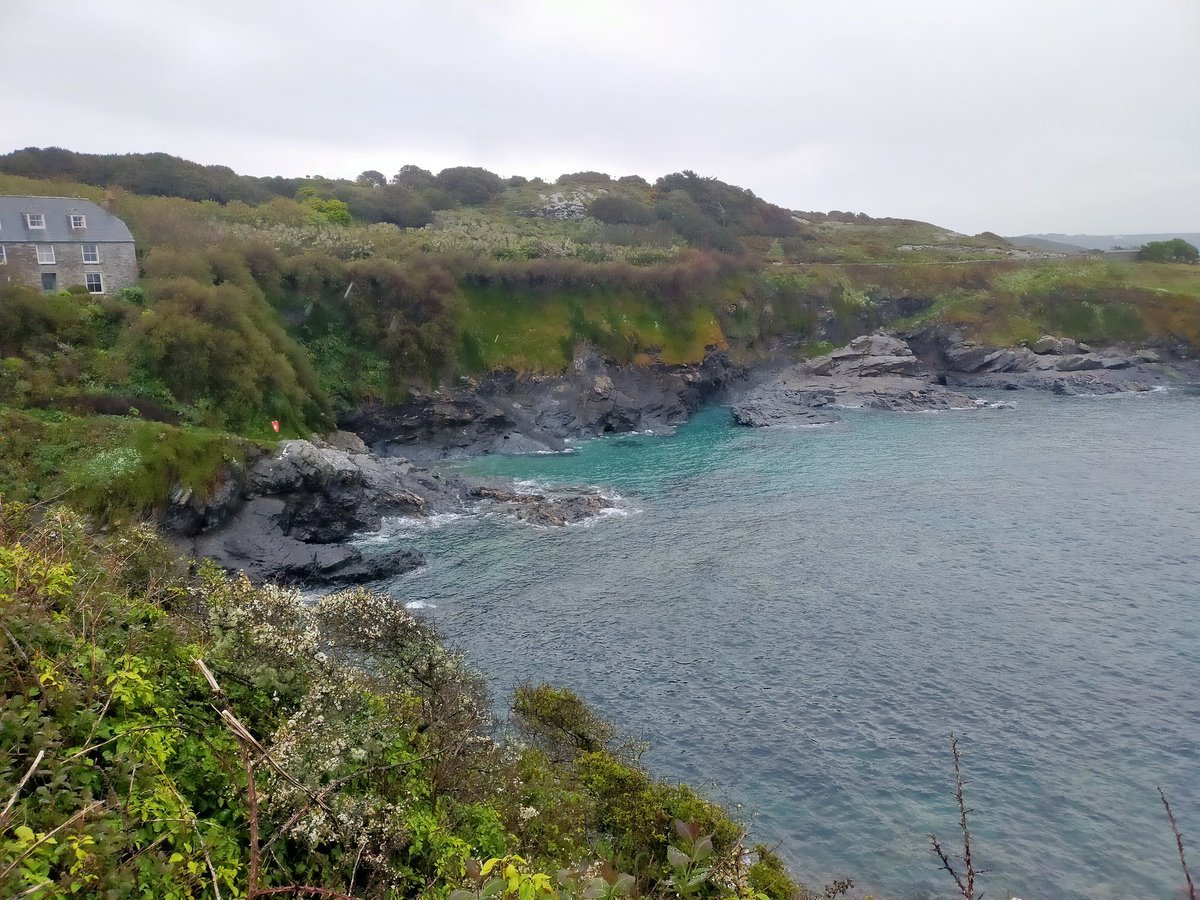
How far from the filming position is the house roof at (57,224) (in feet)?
183

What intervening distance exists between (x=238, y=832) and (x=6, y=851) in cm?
419

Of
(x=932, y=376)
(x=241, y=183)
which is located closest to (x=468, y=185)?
(x=241, y=183)

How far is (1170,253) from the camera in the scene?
433 ft

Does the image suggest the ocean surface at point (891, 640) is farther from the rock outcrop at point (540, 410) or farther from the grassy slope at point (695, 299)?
the grassy slope at point (695, 299)

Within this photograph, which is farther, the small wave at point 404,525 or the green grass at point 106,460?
the small wave at point 404,525

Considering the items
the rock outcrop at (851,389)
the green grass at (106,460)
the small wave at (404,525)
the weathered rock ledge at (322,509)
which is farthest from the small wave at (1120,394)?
the green grass at (106,460)

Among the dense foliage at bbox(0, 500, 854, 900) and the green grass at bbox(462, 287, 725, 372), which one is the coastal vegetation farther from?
the green grass at bbox(462, 287, 725, 372)

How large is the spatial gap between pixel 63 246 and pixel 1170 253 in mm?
162030

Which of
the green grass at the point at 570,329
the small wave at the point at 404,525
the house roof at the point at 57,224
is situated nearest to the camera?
the small wave at the point at 404,525

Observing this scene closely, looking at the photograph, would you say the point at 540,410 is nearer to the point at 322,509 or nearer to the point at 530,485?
the point at 530,485

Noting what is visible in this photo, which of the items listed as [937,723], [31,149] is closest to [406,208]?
[31,149]

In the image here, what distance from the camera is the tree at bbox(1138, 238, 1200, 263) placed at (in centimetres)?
13100

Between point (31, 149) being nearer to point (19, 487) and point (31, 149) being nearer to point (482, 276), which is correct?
point (482, 276)

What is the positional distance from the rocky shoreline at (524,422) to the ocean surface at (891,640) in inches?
154
